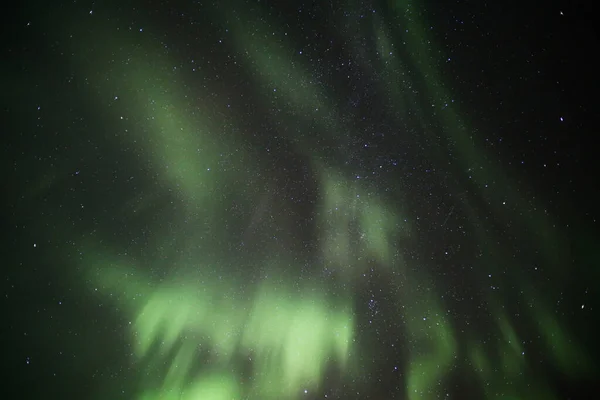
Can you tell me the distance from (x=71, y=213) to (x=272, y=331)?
0.35 m

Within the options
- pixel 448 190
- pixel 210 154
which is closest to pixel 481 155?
pixel 448 190

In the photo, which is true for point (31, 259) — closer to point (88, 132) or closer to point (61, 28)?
point (88, 132)

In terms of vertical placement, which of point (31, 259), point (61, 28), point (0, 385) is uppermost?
point (61, 28)

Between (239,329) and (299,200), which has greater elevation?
(299,200)

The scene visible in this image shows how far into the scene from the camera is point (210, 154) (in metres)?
0.55

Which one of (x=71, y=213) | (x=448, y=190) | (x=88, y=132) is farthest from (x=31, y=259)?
(x=448, y=190)

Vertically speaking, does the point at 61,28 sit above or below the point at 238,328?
above

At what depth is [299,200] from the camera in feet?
1.85

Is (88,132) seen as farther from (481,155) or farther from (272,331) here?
(481,155)

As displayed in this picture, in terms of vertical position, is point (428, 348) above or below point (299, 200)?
below

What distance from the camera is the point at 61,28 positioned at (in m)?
0.49

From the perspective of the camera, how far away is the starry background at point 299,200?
1.68ft

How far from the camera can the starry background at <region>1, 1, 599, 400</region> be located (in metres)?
0.51

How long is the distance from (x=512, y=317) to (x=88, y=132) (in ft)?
2.25
